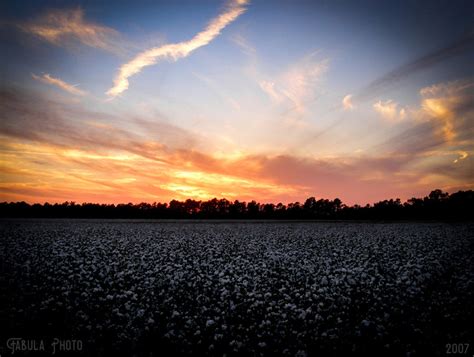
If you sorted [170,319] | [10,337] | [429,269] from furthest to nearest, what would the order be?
[429,269]
[170,319]
[10,337]

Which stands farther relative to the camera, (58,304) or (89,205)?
(89,205)

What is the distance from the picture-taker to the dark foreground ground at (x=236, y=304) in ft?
23.4

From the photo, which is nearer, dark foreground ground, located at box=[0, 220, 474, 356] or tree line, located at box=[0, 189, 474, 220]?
dark foreground ground, located at box=[0, 220, 474, 356]

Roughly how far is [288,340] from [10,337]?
7838 millimetres

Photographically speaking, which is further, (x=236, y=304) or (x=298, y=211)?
(x=298, y=211)

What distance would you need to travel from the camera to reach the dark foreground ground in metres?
7.14

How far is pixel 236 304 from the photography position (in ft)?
31.1

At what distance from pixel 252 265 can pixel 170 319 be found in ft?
21.0

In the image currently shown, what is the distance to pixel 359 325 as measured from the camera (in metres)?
8.03

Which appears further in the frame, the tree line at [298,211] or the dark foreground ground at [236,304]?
the tree line at [298,211]

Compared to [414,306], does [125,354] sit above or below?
below

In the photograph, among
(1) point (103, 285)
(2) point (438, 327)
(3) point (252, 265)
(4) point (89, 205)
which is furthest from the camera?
(4) point (89, 205)

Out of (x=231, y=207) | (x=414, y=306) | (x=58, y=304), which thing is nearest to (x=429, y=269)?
(x=414, y=306)

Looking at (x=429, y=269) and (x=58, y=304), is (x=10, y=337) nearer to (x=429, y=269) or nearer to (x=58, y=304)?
(x=58, y=304)
